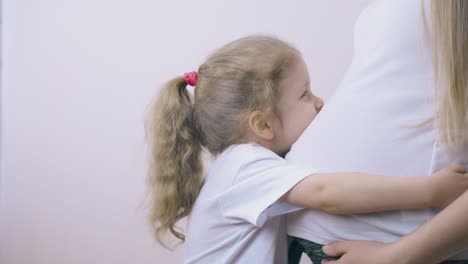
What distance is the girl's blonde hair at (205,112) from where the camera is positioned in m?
0.99

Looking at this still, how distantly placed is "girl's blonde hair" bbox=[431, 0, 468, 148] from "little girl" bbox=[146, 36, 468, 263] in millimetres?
103

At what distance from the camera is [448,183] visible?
67 centimetres

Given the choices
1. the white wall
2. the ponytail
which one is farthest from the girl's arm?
the white wall

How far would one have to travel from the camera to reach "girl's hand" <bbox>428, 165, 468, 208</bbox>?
2.21 feet

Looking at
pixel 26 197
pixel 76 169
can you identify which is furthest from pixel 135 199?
pixel 26 197

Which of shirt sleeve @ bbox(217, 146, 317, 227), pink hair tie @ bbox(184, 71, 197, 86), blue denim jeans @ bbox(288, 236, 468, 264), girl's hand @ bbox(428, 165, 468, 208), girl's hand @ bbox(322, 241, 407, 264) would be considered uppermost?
pink hair tie @ bbox(184, 71, 197, 86)

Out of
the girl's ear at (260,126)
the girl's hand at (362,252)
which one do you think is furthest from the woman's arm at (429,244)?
the girl's ear at (260,126)

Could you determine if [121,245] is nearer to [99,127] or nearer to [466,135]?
[99,127]

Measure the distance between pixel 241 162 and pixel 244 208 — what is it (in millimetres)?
83

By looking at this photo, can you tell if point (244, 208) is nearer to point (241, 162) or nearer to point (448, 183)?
point (241, 162)

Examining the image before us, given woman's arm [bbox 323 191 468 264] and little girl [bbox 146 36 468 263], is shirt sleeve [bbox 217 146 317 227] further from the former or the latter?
woman's arm [bbox 323 191 468 264]

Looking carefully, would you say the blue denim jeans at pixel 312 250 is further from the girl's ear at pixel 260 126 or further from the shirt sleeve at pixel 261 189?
the girl's ear at pixel 260 126

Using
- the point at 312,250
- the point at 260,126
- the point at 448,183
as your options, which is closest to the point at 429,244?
the point at 448,183

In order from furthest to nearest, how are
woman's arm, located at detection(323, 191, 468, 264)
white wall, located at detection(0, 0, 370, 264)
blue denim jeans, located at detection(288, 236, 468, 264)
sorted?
1. white wall, located at detection(0, 0, 370, 264)
2. blue denim jeans, located at detection(288, 236, 468, 264)
3. woman's arm, located at detection(323, 191, 468, 264)
